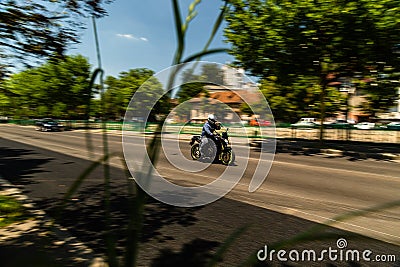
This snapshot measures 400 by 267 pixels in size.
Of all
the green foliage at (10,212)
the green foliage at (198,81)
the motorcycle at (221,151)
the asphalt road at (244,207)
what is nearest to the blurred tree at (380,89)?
the asphalt road at (244,207)

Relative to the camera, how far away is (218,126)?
9086 mm

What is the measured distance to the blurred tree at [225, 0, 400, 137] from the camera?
31.7ft

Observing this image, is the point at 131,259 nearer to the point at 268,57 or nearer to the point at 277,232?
the point at 277,232

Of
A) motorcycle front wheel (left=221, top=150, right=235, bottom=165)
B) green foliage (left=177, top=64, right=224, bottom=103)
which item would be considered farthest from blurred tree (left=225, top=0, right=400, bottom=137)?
green foliage (left=177, top=64, right=224, bottom=103)

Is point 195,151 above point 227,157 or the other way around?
above

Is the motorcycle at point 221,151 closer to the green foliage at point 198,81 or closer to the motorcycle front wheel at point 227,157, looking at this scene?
the motorcycle front wheel at point 227,157

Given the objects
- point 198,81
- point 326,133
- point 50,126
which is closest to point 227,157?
point 198,81

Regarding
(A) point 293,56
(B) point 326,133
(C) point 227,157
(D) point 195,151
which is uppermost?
(A) point 293,56

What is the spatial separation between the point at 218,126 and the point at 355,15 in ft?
23.6

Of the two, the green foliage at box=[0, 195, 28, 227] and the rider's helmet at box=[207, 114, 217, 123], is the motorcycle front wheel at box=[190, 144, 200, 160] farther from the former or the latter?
the green foliage at box=[0, 195, 28, 227]

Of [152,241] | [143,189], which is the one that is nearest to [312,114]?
[152,241]

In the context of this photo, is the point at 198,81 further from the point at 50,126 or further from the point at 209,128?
the point at 50,126

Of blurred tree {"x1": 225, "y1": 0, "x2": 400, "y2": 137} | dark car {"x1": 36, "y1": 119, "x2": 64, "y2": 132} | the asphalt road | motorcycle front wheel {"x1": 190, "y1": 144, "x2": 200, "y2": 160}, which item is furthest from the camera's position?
dark car {"x1": 36, "y1": 119, "x2": 64, "y2": 132}

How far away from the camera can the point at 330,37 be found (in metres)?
10.1
